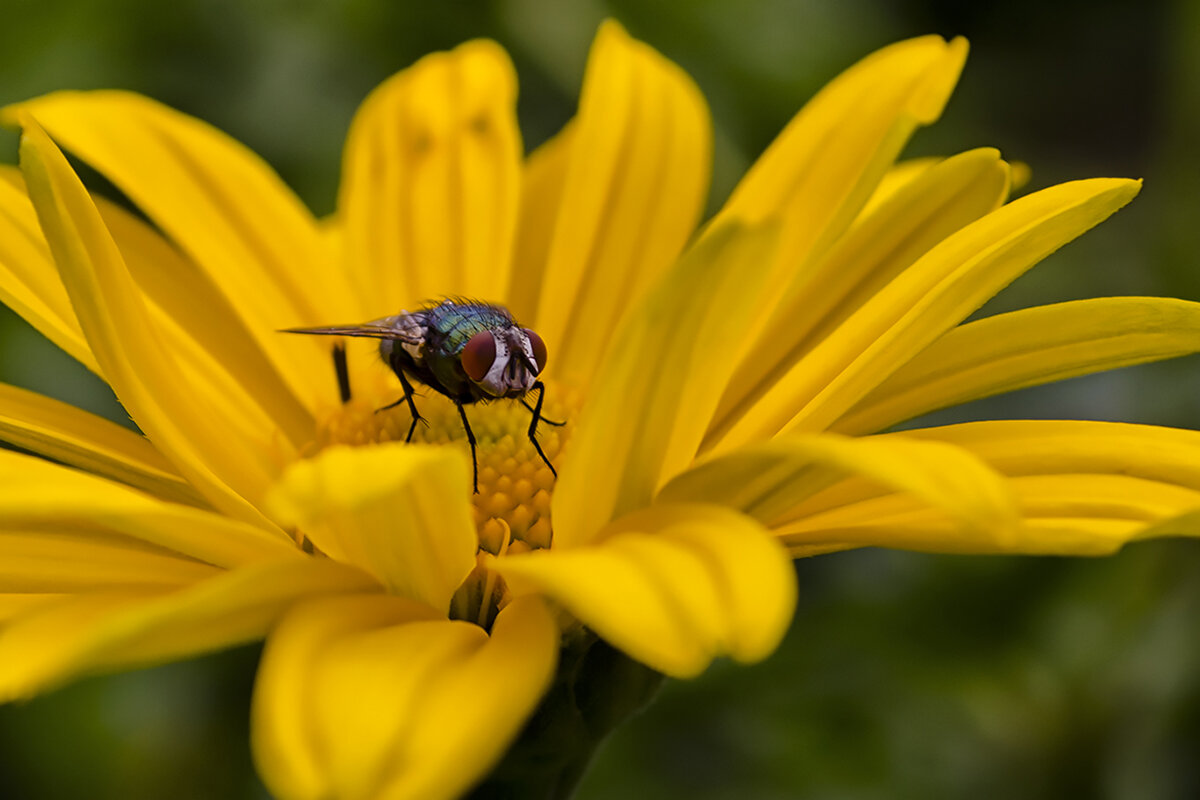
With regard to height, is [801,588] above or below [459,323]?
below

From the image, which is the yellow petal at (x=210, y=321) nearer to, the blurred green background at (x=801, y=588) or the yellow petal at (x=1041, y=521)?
the blurred green background at (x=801, y=588)

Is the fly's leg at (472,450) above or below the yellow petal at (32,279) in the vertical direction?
below

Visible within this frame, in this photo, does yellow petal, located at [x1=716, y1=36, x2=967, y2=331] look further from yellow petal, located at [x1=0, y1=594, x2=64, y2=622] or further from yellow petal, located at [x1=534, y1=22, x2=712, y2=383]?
yellow petal, located at [x1=0, y1=594, x2=64, y2=622]

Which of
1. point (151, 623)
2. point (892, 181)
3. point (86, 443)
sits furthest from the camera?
point (892, 181)

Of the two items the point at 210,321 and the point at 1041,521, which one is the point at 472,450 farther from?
the point at 1041,521

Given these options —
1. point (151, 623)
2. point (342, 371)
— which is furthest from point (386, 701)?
point (342, 371)

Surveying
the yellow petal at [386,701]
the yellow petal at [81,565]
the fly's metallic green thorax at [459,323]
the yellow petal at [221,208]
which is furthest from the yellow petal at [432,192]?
the yellow petal at [386,701]

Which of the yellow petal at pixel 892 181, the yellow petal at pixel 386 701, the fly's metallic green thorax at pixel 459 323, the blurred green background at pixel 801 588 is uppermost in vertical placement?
the yellow petal at pixel 892 181
